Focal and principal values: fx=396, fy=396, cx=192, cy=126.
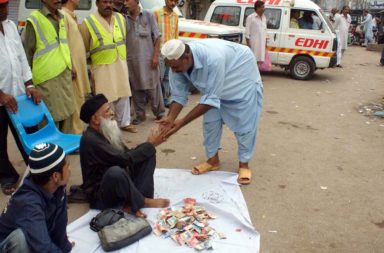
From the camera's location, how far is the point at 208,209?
12.0 feet

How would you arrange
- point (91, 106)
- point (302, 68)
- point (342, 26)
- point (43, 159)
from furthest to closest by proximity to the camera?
point (342, 26)
point (302, 68)
point (91, 106)
point (43, 159)

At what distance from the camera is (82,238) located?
3.14 meters

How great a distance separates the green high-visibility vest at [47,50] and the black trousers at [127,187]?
62.6 inches

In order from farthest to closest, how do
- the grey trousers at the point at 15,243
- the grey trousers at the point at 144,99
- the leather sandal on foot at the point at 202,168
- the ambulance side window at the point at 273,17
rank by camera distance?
the ambulance side window at the point at 273,17, the grey trousers at the point at 144,99, the leather sandal on foot at the point at 202,168, the grey trousers at the point at 15,243

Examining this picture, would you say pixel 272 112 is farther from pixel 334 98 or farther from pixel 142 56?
pixel 142 56

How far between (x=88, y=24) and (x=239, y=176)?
8.50 ft

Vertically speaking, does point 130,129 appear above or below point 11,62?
below

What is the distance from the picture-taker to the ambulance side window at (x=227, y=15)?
1030 centimetres

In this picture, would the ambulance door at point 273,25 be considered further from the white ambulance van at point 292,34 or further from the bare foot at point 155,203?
the bare foot at point 155,203

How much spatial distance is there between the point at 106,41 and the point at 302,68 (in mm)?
6489

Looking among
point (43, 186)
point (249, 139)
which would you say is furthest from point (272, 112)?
point (43, 186)

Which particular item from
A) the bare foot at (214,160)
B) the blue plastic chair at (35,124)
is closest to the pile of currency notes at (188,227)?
the bare foot at (214,160)

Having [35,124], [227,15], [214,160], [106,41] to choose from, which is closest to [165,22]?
[106,41]

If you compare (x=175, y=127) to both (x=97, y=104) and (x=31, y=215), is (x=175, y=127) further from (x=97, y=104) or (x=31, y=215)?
(x=31, y=215)
